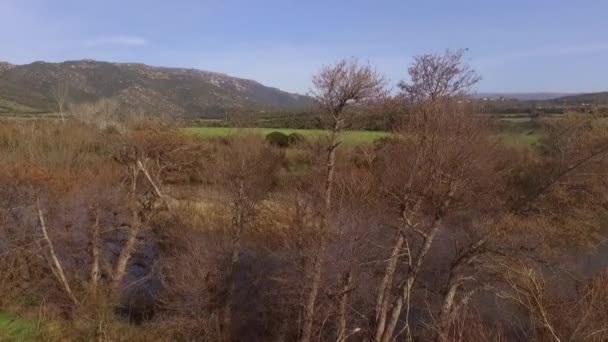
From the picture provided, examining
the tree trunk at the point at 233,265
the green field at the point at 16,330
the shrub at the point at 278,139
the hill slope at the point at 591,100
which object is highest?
the hill slope at the point at 591,100

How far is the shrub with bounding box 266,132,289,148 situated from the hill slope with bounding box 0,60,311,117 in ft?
81.0

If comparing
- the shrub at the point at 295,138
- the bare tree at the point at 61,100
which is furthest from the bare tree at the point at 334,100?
the bare tree at the point at 61,100

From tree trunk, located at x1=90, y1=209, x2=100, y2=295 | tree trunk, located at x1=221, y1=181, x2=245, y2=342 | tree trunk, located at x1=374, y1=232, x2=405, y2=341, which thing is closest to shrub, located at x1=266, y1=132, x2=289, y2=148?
tree trunk, located at x1=221, y1=181, x2=245, y2=342

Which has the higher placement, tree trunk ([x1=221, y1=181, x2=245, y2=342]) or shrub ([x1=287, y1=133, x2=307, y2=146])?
shrub ([x1=287, y1=133, x2=307, y2=146])

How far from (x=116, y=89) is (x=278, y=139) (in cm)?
5918

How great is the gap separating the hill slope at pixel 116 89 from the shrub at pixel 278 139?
24.7m

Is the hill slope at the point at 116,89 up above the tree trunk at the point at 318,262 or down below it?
above

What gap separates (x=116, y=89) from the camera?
284 ft

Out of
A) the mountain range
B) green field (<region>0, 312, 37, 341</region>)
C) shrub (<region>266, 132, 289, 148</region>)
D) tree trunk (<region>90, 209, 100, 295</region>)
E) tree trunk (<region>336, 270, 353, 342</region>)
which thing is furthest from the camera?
the mountain range

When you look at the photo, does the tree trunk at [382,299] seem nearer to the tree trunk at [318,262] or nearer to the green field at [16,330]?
the tree trunk at [318,262]

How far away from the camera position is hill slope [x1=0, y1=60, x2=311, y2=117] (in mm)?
69938

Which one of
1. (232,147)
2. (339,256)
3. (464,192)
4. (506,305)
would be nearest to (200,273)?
(339,256)

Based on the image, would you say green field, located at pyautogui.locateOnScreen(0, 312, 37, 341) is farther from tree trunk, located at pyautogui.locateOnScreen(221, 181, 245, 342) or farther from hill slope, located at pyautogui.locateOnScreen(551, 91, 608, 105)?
hill slope, located at pyautogui.locateOnScreen(551, 91, 608, 105)

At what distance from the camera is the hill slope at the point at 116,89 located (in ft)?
229
